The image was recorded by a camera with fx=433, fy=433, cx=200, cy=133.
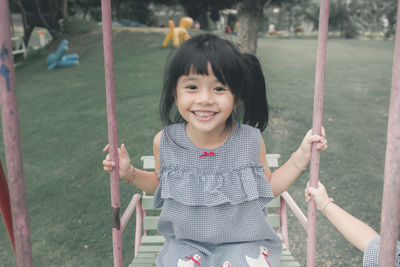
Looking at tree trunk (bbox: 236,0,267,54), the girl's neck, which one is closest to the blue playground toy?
tree trunk (bbox: 236,0,267,54)

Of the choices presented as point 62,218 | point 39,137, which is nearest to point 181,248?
point 62,218

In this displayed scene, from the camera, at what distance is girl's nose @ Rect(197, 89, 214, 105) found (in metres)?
1.75

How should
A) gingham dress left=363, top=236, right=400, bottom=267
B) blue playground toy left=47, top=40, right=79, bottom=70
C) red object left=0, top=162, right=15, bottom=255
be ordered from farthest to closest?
blue playground toy left=47, top=40, right=79, bottom=70 → gingham dress left=363, top=236, right=400, bottom=267 → red object left=0, top=162, right=15, bottom=255

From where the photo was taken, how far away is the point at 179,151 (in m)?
2.00

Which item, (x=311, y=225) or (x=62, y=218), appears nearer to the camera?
(x=311, y=225)

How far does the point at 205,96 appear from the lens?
175 centimetres

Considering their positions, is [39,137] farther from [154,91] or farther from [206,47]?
[206,47]

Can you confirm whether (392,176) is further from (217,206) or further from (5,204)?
(5,204)

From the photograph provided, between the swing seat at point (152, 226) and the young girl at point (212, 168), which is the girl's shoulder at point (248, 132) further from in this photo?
the swing seat at point (152, 226)

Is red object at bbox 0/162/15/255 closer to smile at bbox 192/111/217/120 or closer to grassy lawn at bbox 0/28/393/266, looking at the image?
smile at bbox 192/111/217/120

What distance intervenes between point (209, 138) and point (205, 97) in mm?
301

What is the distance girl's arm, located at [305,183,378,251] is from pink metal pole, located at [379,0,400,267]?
0.41 meters

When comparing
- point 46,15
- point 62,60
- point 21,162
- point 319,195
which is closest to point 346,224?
point 319,195

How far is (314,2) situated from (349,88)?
1936 cm
